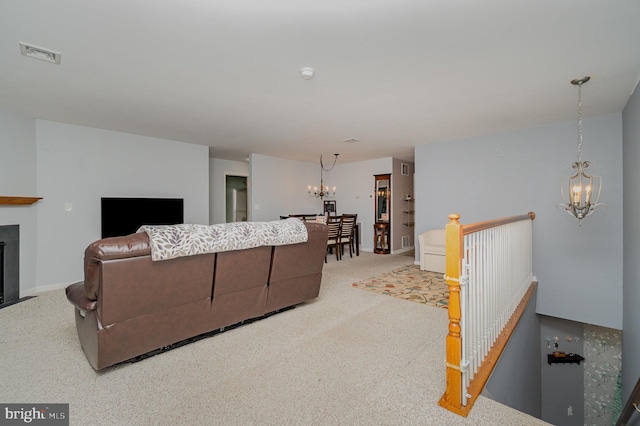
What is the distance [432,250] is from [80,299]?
492 cm

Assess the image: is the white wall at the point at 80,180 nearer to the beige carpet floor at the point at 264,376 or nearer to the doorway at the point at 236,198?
the beige carpet floor at the point at 264,376

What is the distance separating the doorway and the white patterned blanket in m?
5.53

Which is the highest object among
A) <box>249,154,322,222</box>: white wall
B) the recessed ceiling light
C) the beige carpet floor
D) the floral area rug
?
the recessed ceiling light

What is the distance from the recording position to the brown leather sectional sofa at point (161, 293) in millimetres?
1897

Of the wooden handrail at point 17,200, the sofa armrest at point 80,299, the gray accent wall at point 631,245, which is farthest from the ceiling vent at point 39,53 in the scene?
the gray accent wall at point 631,245

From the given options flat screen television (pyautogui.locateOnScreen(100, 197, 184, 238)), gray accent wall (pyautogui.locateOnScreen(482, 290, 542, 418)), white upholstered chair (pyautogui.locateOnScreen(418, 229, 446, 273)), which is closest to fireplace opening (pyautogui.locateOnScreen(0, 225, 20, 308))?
flat screen television (pyautogui.locateOnScreen(100, 197, 184, 238))

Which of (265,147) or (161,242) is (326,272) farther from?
(161,242)

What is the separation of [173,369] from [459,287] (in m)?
2.08

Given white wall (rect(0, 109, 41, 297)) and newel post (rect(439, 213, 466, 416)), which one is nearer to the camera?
newel post (rect(439, 213, 466, 416))

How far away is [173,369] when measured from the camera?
6.88 ft

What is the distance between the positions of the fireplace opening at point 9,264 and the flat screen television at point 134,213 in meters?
0.99

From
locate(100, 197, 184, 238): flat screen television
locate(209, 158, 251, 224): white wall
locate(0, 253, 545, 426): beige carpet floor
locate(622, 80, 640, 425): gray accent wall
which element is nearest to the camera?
locate(0, 253, 545, 426): beige carpet floor

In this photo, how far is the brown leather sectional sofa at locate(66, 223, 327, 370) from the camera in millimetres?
1897

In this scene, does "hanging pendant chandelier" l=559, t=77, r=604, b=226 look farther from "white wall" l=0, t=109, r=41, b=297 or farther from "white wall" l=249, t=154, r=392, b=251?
"white wall" l=0, t=109, r=41, b=297
